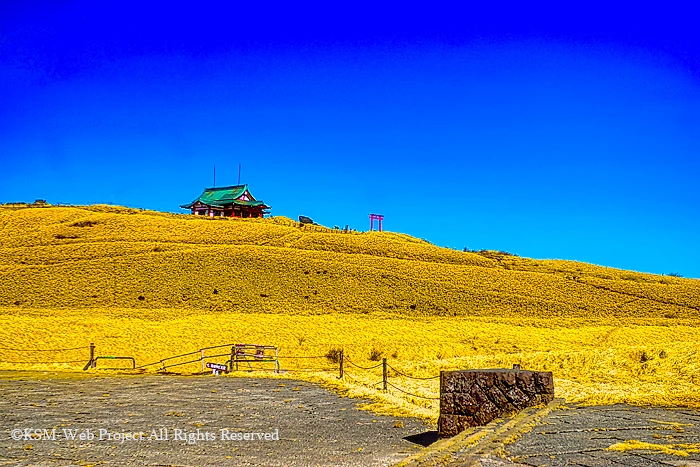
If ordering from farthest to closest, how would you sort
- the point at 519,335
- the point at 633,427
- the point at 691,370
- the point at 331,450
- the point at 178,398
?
the point at 519,335, the point at 691,370, the point at 178,398, the point at 331,450, the point at 633,427

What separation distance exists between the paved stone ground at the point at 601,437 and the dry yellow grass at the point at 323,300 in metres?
8.22

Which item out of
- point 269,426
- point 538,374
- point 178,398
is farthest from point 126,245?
point 538,374

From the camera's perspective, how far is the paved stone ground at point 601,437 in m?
6.65

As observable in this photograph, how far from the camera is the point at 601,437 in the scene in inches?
322

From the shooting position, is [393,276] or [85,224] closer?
[393,276]

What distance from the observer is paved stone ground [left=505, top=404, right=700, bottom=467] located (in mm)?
6652

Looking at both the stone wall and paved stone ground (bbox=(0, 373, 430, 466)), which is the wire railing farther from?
the stone wall

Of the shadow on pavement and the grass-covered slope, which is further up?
the grass-covered slope

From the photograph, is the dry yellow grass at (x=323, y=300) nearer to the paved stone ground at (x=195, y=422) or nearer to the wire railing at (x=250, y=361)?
the wire railing at (x=250, y=361)

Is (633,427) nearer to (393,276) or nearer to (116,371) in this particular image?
(116,371)

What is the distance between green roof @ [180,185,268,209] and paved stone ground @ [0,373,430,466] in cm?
5641

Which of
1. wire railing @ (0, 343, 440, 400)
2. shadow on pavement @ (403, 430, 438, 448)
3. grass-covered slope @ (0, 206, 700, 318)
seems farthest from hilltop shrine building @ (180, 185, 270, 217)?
shadow on pavement @ (403, 430, 438, 448)

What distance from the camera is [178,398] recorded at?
647 inches

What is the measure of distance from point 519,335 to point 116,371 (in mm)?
23562
